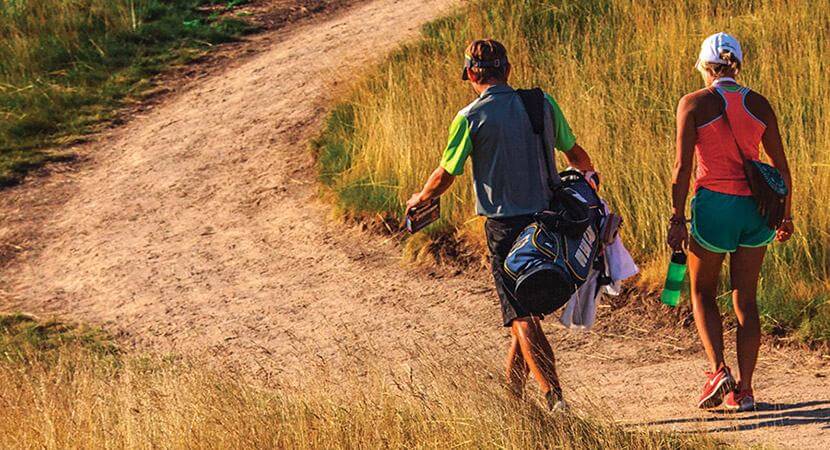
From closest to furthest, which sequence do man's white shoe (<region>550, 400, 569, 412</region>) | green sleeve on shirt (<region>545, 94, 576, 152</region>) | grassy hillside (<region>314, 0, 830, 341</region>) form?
man's white shoe (<region>550, 400, 569, 412</region>) → green sleeve on shirt (<region>545, 94, 576, 152</region>) → grassy hillside (<region>314, 0, 830, 341</region>)

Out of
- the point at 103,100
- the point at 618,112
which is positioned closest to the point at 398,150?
the point at 618,112

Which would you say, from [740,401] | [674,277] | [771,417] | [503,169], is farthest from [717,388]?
[503,169]

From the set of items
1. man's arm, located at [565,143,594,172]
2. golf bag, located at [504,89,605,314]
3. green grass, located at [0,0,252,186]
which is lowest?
green grass, located at [0,0,252,186]

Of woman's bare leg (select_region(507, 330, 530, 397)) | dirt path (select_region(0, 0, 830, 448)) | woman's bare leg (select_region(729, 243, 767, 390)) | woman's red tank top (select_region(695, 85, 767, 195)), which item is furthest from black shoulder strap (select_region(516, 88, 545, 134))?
dirt path (select_region(0, 0, 830, 448))

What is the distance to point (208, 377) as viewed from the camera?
21.8 feet

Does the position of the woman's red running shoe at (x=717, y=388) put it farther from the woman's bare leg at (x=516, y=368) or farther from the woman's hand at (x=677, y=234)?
the woman's bare leg at (x=516, y=368)

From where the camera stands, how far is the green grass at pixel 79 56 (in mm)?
13523

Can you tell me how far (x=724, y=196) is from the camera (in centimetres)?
597

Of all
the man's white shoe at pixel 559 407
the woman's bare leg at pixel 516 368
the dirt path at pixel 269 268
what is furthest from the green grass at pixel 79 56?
the man's white shoe at pixel 559 407

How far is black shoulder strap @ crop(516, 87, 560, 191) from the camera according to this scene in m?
5.89

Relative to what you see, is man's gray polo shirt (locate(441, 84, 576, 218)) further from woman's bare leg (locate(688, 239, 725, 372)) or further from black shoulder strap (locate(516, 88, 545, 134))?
woman's bare leg (locate(688, 239, 725, 372))

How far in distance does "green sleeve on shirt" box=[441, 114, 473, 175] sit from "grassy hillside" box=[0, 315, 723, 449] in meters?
1.01

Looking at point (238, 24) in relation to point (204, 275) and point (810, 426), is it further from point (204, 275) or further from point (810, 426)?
point (810, 426)

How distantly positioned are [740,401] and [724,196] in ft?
3.27
